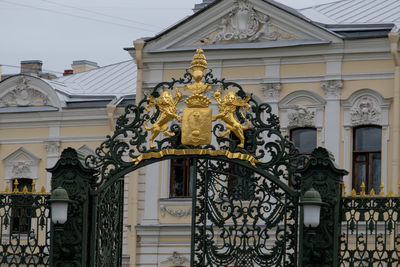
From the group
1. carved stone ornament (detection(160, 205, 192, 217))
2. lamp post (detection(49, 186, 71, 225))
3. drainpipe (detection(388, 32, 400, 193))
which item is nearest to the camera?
lamp post (detection(49, 186, 71, 225))

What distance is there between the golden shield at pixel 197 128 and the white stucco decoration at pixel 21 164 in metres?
13.4

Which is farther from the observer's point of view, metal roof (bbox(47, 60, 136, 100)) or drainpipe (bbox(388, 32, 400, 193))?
metal roof (bbox(47, 60, 136, 100))

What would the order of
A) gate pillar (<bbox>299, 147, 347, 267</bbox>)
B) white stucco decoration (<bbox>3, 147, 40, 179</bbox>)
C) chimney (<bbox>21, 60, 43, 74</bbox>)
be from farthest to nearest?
chimney (<bbox>21, 60, 43, 74</bbox>) → white stucco decoration (<bbox>3, 147, 40, 179</bbox>) → gate pillar (<bbox>299, 147, 347, 267</bbox>)

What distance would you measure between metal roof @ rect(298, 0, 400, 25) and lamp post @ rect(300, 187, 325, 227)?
453 inches

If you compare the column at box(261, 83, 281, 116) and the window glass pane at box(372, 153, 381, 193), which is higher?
the column at box(261, 83, 281, 116)

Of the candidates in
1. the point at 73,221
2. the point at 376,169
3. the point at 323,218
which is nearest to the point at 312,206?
the point at 323,218

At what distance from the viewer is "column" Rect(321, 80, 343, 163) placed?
26234 millimetres

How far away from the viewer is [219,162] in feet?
55.7

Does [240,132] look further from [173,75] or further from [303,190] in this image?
[173,75]

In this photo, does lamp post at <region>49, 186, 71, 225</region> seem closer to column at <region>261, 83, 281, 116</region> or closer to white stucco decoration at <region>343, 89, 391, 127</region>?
white stucco decoration at <region>343, 89, 391, 127</region>

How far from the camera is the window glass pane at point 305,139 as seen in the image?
2662 centimetres

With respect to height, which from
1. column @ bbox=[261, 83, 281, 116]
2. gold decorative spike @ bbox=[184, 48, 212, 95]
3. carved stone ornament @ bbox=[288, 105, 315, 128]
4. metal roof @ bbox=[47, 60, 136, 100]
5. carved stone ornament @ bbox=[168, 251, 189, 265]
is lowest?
carved stone ornament @ bbox=[168, 251, 189, 265]

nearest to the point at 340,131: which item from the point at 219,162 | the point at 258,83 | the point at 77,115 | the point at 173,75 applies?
the point at 258,83

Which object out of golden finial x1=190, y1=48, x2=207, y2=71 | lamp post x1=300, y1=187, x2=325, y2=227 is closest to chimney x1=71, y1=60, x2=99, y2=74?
golden finial x1=190, y1=48, x2=207, y2=71
